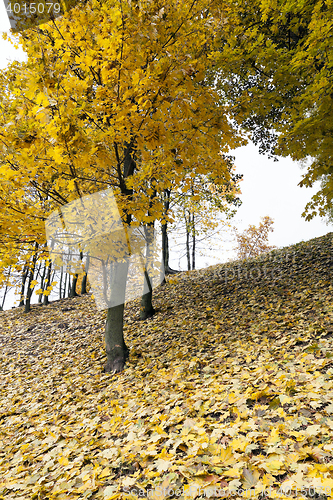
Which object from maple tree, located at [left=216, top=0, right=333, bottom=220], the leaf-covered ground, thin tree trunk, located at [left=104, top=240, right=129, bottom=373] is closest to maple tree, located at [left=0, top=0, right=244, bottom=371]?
maple tree, located at [left=216, top=0, right=333, bottom=220]

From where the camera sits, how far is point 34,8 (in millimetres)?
3559

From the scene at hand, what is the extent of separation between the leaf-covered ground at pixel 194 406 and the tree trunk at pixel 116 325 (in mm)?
260

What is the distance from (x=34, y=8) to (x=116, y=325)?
529cm

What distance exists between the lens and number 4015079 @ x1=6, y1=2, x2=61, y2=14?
3467 mm

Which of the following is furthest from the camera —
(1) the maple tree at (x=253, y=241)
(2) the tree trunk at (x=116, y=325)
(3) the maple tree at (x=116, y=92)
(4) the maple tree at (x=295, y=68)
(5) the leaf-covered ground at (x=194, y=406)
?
(1) the maple tree at (x=253, y=241)

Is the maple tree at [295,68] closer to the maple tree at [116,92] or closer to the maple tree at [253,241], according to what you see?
the maple tree at [116,92]

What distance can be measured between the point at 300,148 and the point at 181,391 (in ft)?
16.8

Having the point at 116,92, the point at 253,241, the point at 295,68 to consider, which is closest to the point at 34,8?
the point at 116,92

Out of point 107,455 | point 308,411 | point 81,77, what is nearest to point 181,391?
point 107,455

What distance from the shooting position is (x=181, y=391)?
12.1 feet

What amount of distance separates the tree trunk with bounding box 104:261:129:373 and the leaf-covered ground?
260 mm

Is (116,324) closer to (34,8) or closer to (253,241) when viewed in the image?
(34,8)

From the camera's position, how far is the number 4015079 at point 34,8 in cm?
347

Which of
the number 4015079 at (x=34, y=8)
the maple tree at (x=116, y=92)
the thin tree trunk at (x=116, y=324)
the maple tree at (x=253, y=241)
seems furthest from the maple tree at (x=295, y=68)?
the maple tree at (x=253, y=241)
